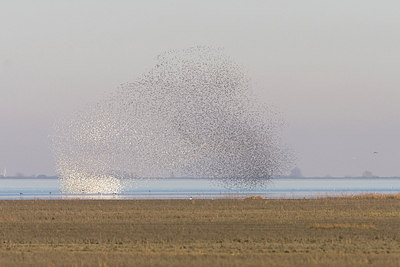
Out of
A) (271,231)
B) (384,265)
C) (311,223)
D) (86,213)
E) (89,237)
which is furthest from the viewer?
(86,213)

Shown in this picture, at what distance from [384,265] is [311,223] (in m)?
23.7

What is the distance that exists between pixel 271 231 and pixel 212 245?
8.83 meters

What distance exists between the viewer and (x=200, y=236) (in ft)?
146

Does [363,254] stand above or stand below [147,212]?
above

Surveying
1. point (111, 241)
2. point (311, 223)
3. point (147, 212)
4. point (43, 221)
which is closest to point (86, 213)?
point (147, 212)

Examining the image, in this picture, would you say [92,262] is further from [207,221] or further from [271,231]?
[207,221]

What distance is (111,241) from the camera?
137ft

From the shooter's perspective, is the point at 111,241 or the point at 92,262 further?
the point at 111,241

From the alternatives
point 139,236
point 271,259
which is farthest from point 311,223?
point 271,259

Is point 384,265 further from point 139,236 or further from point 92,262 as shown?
point 139,236

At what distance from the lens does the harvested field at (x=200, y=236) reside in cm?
3288

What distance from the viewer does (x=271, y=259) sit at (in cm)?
3275

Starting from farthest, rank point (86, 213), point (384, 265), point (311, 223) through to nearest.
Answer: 1. point (86, 213)
2. point (311, 223)
3. point (384, 265)

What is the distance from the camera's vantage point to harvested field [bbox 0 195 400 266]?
108 feet
